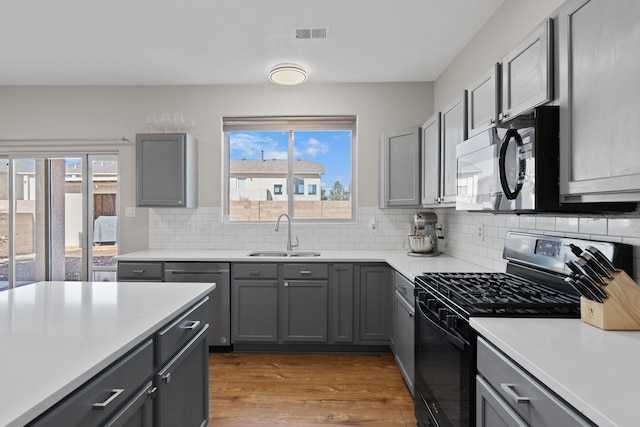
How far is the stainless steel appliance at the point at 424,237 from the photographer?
3.44 meters

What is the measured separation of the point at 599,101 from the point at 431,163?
190cm

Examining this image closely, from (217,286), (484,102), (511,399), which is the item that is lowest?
(217,286)

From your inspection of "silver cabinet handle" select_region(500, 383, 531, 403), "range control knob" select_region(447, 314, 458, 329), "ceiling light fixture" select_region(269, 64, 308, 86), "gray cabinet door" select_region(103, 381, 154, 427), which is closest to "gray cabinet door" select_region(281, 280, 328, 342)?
"range control knob" select_region(447, 314, 458, 329)

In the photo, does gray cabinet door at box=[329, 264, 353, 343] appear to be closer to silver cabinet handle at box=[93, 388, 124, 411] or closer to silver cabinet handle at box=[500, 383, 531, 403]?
silver cabinet handle at box=[500, 383, 531, 403]

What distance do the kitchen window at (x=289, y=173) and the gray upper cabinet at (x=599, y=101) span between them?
2.82 m

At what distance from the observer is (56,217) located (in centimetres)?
406

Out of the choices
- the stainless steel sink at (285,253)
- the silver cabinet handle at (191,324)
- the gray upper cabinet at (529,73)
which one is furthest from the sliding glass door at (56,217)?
the gray upper cabinet at (529,73)

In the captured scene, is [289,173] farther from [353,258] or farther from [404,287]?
[404,287]

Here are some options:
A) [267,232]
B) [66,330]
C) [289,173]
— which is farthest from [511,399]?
[289,173]

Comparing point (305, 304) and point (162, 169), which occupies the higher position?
point (162, 169)

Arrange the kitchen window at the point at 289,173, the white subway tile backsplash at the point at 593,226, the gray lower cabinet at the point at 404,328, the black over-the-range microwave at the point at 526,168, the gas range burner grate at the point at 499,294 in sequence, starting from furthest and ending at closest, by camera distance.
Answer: the kitchen window at the point at 289,173 < the gray lower cabinet at the point at 404,328 < the white subway tile backsplash at the point at 593,226 < the gas range burner grate at the point at 499,294 < the black over-the-range microwave at the point at 526,168

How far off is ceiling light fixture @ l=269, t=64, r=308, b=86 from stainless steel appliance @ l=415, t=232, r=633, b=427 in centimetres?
226

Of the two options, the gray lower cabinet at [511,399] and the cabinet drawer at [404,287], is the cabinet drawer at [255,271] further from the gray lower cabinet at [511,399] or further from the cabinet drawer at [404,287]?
the gray lower cabinet at [511,399]

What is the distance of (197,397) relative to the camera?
1.88 meters
